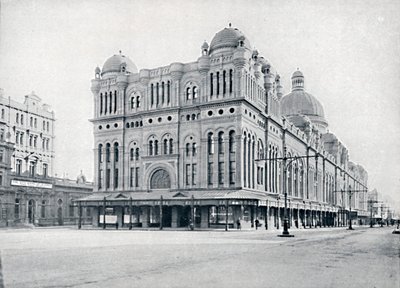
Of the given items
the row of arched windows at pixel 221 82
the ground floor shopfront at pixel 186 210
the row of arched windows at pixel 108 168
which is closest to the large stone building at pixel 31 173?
the row of arched windows at pixel 108 168

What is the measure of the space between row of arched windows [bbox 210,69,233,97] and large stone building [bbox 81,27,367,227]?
4.8 inches

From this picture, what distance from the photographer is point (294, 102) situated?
12188 centimetres

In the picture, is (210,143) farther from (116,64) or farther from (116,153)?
(116,64)

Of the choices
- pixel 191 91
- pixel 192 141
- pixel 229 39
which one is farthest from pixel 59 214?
pixel 229 39

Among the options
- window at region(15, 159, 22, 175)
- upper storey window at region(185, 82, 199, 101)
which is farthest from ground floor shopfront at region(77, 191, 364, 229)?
window at region(15, 159, 22, 175)

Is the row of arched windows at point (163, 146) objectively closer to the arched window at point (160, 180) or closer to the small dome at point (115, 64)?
the arched window at point (160, 180)

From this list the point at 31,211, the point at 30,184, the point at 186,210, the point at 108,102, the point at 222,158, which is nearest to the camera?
the point at 222,158

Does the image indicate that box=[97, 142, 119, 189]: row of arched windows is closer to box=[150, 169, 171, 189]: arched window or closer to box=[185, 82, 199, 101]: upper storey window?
box=[150, 169, 171, 189]: arched window

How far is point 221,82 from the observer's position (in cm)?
6056

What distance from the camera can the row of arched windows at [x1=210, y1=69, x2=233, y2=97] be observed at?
197 feet

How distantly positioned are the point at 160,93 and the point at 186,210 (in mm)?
16073

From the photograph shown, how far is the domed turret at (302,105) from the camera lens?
121375 millimetres

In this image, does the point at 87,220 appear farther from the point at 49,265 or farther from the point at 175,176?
the point at 49,265

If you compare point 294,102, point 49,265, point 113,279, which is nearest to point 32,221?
point 49,265
